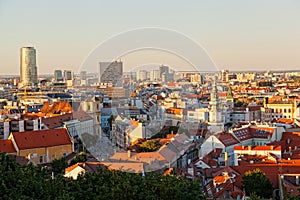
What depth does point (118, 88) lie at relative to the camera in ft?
46.2

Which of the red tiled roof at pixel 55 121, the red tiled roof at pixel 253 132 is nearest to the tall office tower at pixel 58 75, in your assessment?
the red tiled roof at pixel 55 121

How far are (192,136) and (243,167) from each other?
1.72m

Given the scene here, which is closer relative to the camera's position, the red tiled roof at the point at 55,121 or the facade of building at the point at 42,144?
the facade of building at the point at 42,144

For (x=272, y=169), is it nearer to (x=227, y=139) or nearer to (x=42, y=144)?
(x=227, y=139)

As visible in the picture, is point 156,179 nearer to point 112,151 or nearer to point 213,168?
point 112,151

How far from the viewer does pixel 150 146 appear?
33.8 ft

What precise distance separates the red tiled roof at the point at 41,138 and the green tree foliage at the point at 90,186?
643 centimetres

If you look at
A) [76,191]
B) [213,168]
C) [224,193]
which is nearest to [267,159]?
[213,168]

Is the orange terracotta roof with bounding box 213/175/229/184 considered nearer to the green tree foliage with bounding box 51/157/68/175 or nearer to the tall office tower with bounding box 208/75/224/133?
the green tree foliage with bounding box 51/157/68/175

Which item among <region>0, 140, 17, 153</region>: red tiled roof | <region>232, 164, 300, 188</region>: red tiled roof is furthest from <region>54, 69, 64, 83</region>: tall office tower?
<region>232, 164, 300, 188</region>: red tiled roof

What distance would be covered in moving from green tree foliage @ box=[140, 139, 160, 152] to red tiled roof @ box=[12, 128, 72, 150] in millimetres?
3322

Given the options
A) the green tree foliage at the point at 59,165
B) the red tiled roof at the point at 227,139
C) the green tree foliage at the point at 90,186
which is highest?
the green tree foliage at the point at 90,186

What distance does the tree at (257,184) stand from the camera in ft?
28.7

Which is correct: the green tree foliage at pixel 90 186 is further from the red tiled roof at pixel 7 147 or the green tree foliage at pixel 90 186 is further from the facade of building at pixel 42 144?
the facade of building at pixel 42 144
